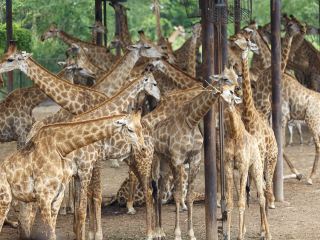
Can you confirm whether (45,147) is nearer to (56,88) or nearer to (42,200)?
(42,200)

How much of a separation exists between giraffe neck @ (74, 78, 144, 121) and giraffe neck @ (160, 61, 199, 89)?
219 cm

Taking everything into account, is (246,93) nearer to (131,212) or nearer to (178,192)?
(178,192)

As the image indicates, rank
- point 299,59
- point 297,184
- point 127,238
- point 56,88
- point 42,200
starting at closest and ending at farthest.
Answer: point 42,200
point 127,238
point 56,88
point 297,184
point 299,59

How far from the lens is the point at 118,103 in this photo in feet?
40.5

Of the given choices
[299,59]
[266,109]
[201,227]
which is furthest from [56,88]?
[299,59]

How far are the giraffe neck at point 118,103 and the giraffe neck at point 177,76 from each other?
219 cm

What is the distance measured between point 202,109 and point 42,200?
2566 mm

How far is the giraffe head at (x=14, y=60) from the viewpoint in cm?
1325

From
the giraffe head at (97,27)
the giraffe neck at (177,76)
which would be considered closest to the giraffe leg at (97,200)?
the giraffe neck at (177,76)

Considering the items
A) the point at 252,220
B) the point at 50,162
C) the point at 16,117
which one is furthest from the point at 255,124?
the point at 16,117

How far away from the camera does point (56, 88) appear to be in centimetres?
1305

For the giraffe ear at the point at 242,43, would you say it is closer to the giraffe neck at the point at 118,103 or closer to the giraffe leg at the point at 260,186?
the giraffe neck at the point at 118,103

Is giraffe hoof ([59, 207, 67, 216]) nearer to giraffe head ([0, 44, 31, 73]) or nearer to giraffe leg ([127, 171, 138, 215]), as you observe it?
giraffe leg ([127, 171, 138, 215])

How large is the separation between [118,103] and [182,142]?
987 mm
